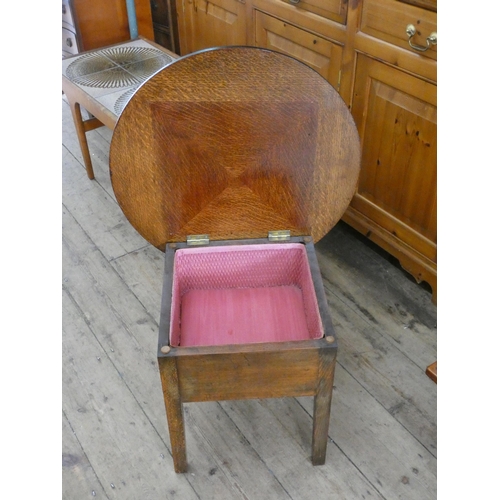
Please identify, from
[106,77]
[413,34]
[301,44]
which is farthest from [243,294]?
[106,77]

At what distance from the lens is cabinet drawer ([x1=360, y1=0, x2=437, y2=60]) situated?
4.63ft

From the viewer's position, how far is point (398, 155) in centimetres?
171

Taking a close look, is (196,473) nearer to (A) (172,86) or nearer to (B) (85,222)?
(A) (172,86)

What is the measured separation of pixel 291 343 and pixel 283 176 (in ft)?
1.36

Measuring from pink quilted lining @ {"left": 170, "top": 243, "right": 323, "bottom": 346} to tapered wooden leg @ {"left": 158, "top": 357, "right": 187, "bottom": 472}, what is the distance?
0.15 meters

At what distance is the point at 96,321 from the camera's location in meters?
1.83

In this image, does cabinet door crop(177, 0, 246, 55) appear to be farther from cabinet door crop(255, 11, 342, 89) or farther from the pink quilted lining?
the pink quilted lining

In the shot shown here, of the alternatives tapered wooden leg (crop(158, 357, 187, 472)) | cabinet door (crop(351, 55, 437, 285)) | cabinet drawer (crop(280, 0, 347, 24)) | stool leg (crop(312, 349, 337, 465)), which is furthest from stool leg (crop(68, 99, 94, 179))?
stool leg (crop(312, 349, 337, 465))

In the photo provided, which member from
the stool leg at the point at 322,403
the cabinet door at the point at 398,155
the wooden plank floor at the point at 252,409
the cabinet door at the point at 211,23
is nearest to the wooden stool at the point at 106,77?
the cabinet door at the point at 211,23

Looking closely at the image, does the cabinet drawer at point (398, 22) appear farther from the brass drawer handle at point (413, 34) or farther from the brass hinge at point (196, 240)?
the brass hinge at point (196, 240)

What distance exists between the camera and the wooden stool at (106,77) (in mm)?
2115

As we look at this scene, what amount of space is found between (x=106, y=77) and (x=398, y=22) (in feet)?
4.15

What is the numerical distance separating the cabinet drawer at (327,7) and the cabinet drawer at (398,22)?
3.2 inches

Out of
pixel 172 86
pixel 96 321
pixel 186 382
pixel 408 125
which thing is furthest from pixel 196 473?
pixel 408 125
